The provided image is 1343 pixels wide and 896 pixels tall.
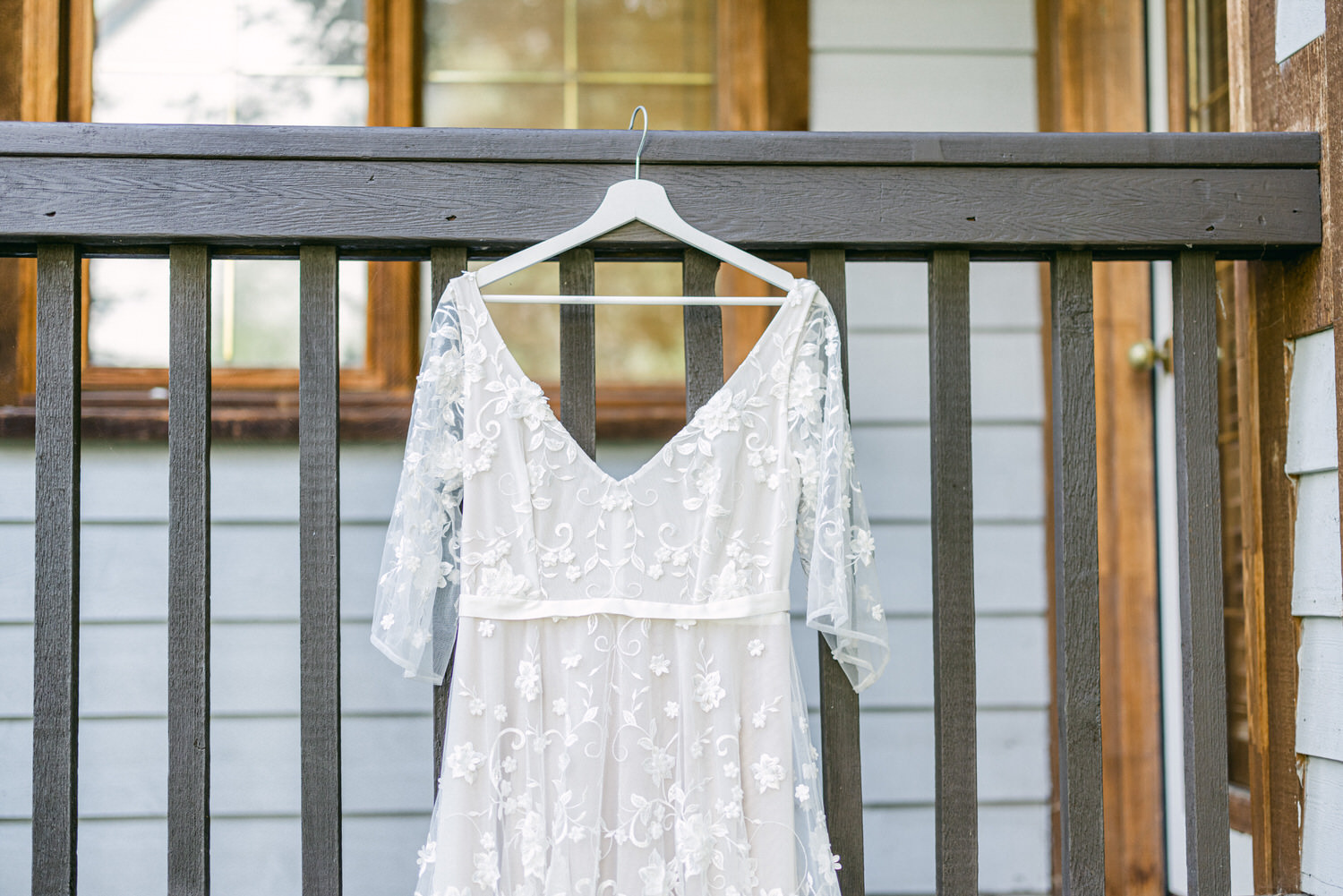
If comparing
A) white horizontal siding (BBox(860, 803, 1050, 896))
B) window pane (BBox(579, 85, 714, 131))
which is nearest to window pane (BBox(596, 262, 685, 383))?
window pane (BBox(579, 85, 714, 131))

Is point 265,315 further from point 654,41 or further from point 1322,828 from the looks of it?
point 1322,828

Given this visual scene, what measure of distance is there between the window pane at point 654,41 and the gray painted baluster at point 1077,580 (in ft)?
3.99

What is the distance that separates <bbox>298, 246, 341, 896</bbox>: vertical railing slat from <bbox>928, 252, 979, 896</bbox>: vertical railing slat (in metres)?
0.79

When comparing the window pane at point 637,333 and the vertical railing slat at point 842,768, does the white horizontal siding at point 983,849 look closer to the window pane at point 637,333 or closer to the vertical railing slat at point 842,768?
the vertical railing slat at point 842,768

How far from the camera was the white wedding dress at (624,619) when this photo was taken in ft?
4.06

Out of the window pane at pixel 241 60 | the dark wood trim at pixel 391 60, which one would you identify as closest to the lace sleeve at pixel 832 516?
the dark wood trim at pixel 391 60

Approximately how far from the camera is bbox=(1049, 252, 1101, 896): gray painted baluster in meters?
1.30

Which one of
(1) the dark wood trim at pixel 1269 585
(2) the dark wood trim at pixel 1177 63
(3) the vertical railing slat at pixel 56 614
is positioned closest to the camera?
(3) the vertical railing slat at pixel 56 614

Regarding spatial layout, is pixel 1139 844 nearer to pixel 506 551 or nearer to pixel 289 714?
pixel 506 551

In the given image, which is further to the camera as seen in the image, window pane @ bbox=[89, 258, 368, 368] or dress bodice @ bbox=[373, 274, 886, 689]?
window pane @ bbox=[89, 258, 368, 368]

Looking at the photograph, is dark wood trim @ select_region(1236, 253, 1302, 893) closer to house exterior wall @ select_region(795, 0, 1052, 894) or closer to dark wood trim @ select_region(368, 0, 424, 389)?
house exterior wall @ select_region(795, 0, 1052, 894)

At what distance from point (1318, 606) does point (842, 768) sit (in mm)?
675

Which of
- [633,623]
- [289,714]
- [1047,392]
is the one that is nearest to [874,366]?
[1047,392]

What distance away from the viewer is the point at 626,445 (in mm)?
2158
